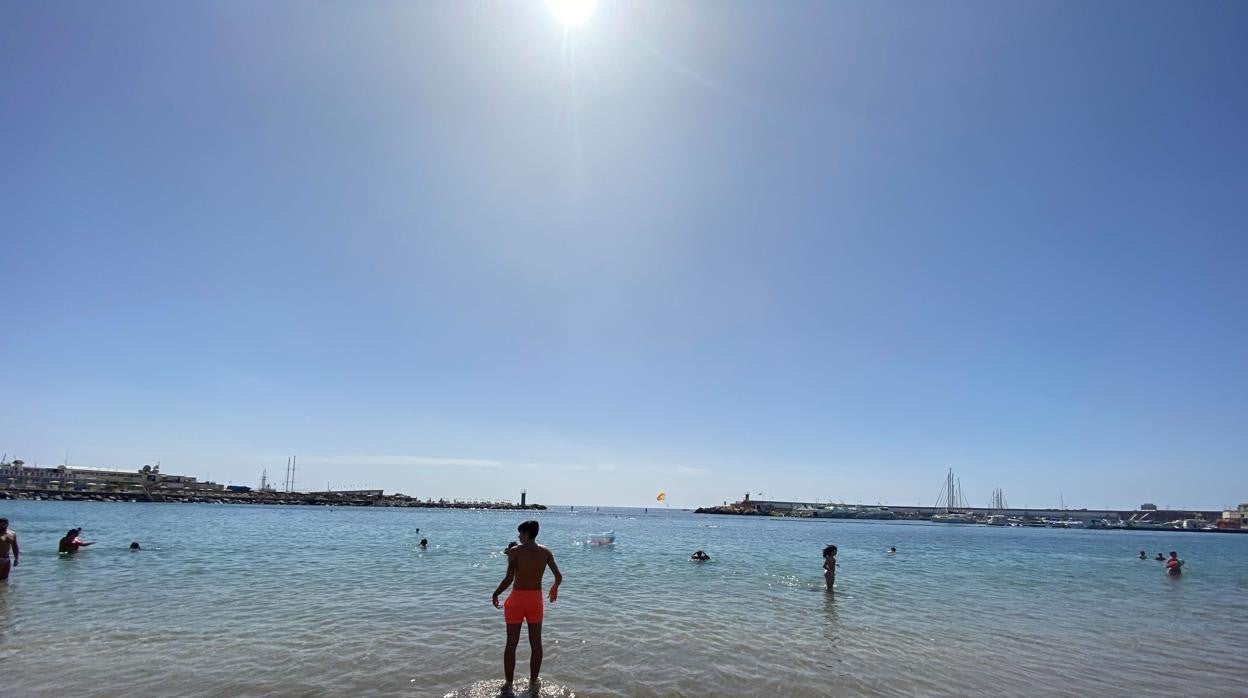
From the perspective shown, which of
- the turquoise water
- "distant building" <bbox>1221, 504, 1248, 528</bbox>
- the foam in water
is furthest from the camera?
"distant building" <bbox>1221, 504, 1248, 528</bbox>

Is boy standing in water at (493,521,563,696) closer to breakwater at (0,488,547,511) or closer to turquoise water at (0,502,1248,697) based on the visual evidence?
turquoise water at (0,502,1248,697)

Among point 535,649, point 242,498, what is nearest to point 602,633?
point 535,649

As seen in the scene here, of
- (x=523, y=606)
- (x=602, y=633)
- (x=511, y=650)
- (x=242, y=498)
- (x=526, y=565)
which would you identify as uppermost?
(x=526, y=565)

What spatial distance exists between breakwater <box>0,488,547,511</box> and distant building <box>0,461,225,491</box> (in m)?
9.68

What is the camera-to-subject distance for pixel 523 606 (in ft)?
27.4

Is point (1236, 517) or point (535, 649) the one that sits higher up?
point (535, 649)

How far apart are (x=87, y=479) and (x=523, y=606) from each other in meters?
183

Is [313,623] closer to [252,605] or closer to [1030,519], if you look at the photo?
[252,605]

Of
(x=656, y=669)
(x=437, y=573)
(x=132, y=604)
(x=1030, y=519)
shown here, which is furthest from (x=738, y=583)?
(x=1030, y=519)

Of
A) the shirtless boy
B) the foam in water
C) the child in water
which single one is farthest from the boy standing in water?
the shirtless boy

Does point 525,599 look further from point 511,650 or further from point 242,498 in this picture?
point 242,498

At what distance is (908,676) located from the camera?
10031 millimetres

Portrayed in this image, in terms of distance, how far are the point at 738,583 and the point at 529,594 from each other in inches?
593

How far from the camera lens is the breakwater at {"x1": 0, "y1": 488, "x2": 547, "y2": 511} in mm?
108125
